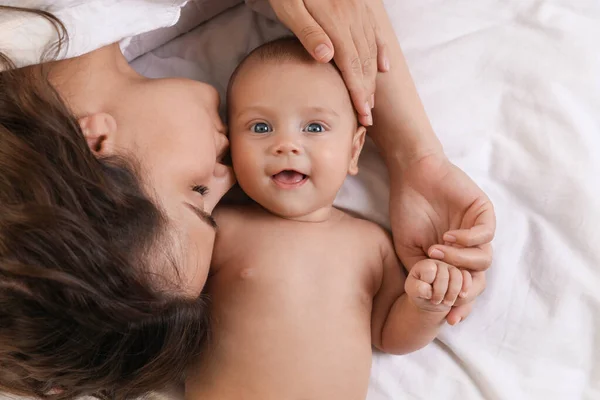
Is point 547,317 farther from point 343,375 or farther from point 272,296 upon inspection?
point 272,296

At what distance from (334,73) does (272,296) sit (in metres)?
0.39

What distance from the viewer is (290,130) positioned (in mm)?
999

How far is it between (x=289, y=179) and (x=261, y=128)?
10 centimetres

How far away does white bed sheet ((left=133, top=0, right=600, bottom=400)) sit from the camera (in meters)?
1.04

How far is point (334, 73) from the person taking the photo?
3.36 ft

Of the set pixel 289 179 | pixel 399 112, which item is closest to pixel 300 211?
pixel 289 179

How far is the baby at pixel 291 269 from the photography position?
98 centimetres

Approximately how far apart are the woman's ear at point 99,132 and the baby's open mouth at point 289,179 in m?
0.27

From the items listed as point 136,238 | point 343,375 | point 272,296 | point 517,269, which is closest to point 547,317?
point 517,269

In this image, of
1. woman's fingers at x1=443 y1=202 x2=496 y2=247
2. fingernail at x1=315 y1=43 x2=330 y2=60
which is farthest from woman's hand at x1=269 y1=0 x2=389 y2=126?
woman's fingers at x1=443 y1=202 x2=496 y2=247

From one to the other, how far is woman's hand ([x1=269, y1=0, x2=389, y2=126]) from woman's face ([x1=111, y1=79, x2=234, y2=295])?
0.21 m

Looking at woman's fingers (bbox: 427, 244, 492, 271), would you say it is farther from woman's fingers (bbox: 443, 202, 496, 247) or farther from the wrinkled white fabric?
the wrinkled white fabric

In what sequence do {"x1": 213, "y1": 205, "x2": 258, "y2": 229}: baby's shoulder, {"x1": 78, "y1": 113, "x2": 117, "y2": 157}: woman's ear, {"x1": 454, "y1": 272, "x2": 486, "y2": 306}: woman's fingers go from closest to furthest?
{"x1": 78, "y1": 113, "x2": 117, "y2": 157}: woman's ear
{"x1": 454, "y1": 272, "x2": 486, "y2": 306}: woman's fingers
{"x1": 213, "y1": 205, "x2": 258, "y2": 229}: baby's shoulder

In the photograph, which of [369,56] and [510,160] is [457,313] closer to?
[510,160]
